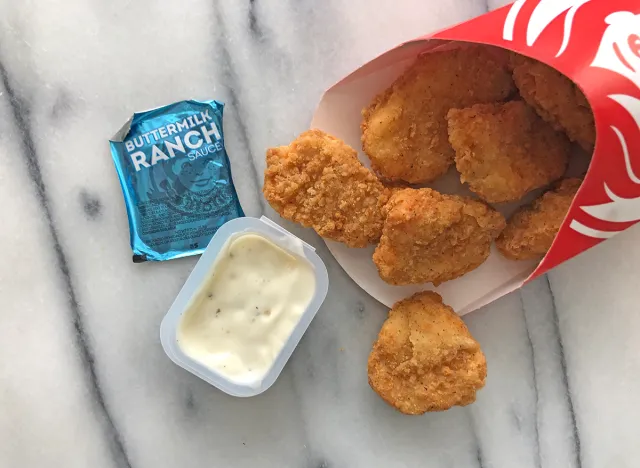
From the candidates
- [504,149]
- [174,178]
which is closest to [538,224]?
[504,149]

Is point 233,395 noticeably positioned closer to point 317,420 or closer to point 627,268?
point 317,420

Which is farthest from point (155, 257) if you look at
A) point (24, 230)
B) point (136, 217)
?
point (24, 230)

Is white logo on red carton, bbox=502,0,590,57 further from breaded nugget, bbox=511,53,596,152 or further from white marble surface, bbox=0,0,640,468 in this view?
white marble surface, bbox=0,0,640,468

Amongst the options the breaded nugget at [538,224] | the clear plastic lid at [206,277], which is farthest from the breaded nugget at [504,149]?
the clear plastic lid at [206,277]

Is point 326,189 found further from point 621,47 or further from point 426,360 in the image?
point 621,47

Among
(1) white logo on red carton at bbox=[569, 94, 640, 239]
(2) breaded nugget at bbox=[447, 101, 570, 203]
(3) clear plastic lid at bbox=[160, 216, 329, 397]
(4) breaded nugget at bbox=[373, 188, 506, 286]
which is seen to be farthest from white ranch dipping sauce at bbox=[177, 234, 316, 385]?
(1) white logo on red carton at bbox=[569, 94, 640, 239]

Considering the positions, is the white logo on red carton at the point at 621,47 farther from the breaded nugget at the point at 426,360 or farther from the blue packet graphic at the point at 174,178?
the blue packet graphic at the point at 174,178
